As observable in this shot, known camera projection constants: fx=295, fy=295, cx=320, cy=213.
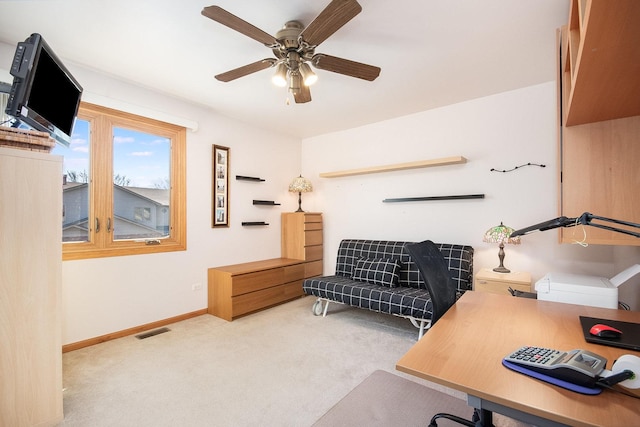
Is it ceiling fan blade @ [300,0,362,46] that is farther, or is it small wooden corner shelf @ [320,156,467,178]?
small wooden corner shelf @ [320,156,467,178]

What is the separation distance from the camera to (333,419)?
1764mm

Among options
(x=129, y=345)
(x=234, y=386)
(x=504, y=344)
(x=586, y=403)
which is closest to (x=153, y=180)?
(x=129, y=345)

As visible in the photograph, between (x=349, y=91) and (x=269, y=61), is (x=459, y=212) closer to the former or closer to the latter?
(x=349, y=91)

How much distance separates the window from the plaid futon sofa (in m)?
1.87

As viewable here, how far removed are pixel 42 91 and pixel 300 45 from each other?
1.58m

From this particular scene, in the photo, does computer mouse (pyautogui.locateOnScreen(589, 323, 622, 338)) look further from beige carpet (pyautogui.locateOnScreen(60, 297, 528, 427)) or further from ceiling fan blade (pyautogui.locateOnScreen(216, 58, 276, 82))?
ceiling fan blade (pyautogui.locateOnScreen(216, 58, 276, 82))

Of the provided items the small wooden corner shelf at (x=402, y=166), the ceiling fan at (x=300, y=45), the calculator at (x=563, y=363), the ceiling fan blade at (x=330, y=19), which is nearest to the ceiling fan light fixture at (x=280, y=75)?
the ceiling fan at (x=300, y=45)

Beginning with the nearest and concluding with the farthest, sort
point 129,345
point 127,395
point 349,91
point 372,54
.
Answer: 1. point 127,395
2. point 372,54
3. point 129,345
4. point 349,91

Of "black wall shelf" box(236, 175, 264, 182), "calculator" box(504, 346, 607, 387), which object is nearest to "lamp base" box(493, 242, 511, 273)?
"calculator" box(504, 346, 607, 387)

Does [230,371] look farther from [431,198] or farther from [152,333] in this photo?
[431,198]

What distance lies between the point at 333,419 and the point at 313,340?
3.66 feet

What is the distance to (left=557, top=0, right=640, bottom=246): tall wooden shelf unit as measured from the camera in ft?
4.05

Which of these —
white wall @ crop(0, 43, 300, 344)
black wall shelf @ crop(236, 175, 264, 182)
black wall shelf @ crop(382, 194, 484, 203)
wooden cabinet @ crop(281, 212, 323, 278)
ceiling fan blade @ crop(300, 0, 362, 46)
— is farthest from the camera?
wooden cabinet @ crop(281, 212, 323, 278)

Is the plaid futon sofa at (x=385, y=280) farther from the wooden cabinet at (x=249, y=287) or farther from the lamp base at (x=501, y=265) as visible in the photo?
the wooden cabinet at (x=249, y=287)
